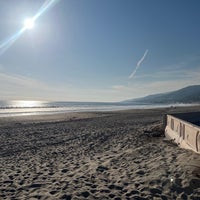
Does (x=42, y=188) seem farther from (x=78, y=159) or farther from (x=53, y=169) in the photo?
(x=78, y=159)

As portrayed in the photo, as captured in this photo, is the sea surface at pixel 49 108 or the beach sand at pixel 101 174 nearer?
the beach sand at pixel 101 174

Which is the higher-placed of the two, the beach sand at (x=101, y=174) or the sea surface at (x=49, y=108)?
the sea surface at (x=49, y=108)

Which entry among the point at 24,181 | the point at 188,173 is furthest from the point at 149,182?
the point at 24,181

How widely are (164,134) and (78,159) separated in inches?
240

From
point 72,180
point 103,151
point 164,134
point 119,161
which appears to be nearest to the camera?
point 72,180

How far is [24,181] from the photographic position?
276 inches

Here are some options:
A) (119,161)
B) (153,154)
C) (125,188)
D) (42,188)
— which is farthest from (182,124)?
(42,188)

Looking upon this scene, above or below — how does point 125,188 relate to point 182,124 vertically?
below

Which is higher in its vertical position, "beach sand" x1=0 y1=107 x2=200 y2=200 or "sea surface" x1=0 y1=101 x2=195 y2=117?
"sea surface" x1=0 y1=101 x2=195 y2=117

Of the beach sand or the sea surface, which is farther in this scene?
the sea surface

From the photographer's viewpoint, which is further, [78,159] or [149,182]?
[78,159]

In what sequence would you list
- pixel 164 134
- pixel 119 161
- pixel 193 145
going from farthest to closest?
pixel 164 134 < pixel 119 161 < pixel 193 145

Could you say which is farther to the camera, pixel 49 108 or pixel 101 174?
pixel 49 108

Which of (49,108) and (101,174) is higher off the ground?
(49,108)
